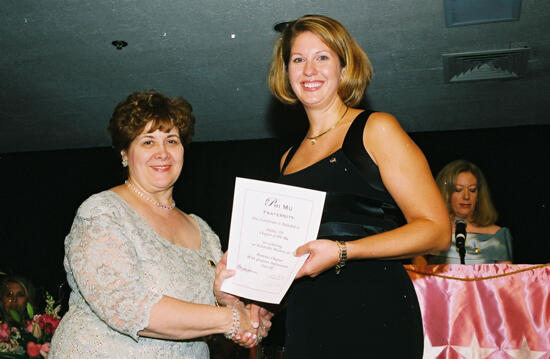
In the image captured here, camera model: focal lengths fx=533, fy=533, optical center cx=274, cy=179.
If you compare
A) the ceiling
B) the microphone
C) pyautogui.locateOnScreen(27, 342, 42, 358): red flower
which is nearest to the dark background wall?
the ceiling

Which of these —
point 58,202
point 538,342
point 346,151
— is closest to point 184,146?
point 346,151

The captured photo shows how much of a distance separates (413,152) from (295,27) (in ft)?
2.36

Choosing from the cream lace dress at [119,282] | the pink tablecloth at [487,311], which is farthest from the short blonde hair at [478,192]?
the cream lace dress at [119,282]

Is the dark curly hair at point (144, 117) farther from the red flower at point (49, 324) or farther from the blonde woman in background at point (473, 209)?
the blonde woman in background at point (473, 209)

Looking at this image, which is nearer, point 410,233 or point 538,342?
point 410,233

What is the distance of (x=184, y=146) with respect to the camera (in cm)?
263

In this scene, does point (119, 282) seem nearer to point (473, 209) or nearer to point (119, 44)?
point (473, 209)

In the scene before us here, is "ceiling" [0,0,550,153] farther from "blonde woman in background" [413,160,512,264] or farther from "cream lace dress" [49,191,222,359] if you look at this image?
"cream lace dress" [49,191,222,359]

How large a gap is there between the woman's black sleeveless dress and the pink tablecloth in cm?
118

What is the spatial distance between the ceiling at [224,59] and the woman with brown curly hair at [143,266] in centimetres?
236

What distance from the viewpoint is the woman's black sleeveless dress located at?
1.54 metres

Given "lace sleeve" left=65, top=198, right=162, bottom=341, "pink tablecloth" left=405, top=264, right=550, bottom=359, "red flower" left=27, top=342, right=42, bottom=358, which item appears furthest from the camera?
"red flower" left=27, top=342, right=42, bottom=358

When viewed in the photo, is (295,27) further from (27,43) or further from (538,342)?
(27,43)

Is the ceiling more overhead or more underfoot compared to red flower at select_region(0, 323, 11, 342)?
more overhead
